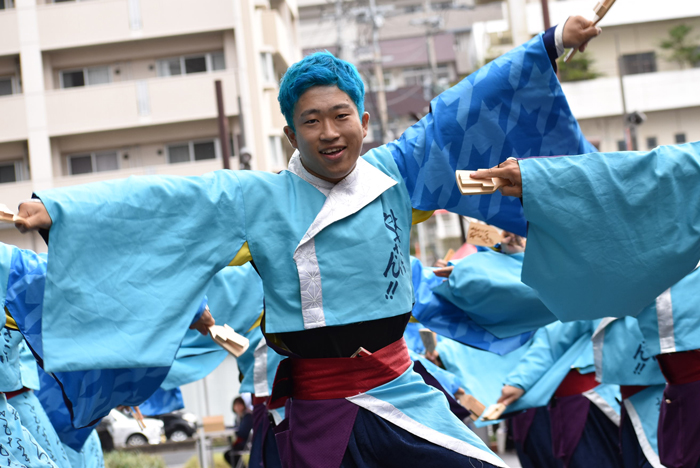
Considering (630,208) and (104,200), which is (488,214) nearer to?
(630,208)

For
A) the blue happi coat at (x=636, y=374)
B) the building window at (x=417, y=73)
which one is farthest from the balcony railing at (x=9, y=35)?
the blue happi coat at (x=636, y=374)

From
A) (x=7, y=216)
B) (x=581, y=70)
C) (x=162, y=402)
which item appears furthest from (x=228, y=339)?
(x=581, y=70)

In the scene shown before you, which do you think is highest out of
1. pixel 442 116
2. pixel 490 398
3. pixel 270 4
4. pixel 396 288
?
pixel 270 4

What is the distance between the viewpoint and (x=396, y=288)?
8.34ft

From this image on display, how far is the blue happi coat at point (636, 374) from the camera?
4172 millimetres

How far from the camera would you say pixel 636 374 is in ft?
13.8

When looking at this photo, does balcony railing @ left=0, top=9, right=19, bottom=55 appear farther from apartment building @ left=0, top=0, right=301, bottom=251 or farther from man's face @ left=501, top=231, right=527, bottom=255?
man's face @ left=501, top=231, right=527, bottom=255

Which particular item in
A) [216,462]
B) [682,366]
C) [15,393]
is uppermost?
[15,393]

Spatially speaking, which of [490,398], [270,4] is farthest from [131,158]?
[490,398]

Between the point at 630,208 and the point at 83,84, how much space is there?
17172mm

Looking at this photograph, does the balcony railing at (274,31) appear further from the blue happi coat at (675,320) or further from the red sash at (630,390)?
the blue happi coat at (675,320)

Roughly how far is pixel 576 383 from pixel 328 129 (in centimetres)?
327

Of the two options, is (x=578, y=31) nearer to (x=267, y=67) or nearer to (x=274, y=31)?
(x=267, y=67)

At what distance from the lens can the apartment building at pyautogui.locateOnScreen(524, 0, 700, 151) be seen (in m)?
18.8
